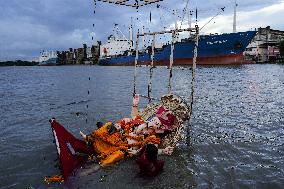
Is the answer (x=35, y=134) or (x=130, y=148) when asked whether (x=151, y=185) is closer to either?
(x=130, y=148)

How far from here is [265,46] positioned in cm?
9519

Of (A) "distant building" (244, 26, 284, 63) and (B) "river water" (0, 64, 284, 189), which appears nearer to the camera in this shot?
(B) "river water" (0, 64, 284, 189)

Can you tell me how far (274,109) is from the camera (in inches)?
791

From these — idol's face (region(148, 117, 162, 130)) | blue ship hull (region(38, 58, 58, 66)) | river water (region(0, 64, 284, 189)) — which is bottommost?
river water (region(0, 64, 284, 189))

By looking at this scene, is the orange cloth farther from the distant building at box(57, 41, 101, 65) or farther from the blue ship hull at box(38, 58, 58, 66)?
the blue ship hull at box(38, 58, 58, 66)

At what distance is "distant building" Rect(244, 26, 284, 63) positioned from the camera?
94150 millimetres

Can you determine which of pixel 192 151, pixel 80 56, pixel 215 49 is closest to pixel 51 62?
pixel 80 56

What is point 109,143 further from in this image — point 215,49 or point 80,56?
→ point 80,56

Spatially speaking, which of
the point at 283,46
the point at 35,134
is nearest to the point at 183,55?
the point at 283,46

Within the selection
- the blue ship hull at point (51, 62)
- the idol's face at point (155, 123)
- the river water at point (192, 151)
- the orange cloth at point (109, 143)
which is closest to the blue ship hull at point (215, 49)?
the river water at point (192, 151)

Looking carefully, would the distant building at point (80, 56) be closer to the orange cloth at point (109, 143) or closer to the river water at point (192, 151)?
the river water at point (192, 151)

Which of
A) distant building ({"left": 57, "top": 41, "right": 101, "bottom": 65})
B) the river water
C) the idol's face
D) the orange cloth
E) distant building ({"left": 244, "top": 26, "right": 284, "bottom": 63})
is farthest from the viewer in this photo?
distant building ({"left": 57, "top": 41, "right": 101, "bottom": 65})

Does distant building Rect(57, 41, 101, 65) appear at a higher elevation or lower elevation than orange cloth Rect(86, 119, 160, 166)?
higher

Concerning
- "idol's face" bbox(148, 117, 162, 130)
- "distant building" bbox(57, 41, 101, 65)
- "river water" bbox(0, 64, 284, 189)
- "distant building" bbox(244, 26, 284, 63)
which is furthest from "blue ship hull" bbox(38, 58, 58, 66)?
"idol's face" bbox(148, 117, 162, 130)
